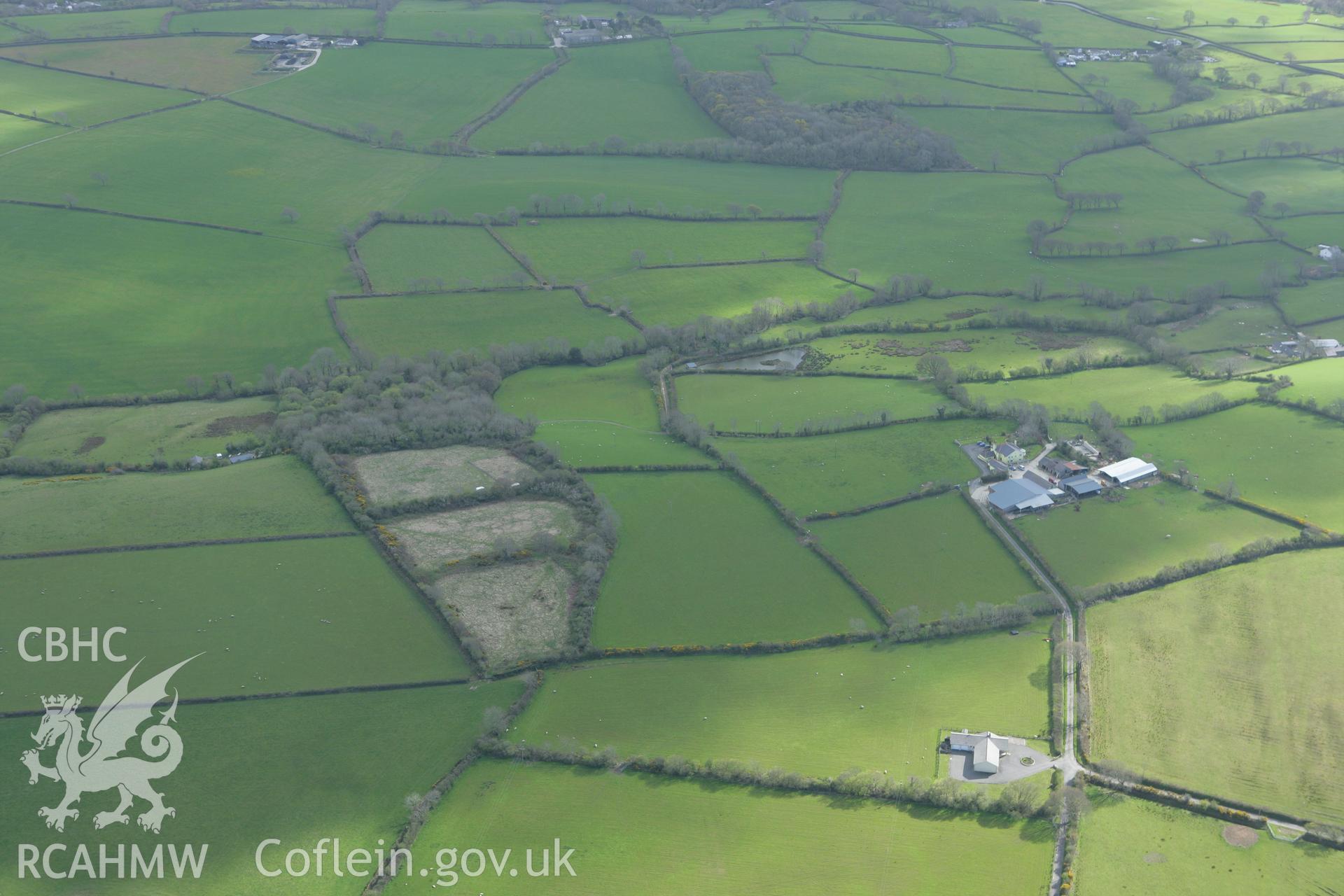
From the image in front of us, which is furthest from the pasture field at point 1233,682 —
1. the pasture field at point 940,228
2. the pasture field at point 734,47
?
the pasture field at point 734,47

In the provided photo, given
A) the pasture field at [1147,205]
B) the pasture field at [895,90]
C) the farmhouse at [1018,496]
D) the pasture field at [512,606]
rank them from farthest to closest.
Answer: the pasture field at [895,90], the pasture field at [1147,205], the farmhouse at [1018,496], the pasture field at [512,606]

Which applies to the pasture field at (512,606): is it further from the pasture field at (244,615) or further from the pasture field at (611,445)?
the pasture field at (611,445)

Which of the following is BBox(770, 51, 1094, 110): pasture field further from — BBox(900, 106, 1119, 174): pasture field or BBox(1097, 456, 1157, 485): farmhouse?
BBox(1097, 456, 1157, 485): farmhouse

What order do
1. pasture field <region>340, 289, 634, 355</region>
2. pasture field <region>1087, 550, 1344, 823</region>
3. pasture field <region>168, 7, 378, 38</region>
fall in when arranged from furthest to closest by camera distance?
1. pasture field <region>168, 7, 378, 38</region>
2. pasture field <region>340, 289, 634, 355</region>
3. pasture field <region>1087, 550, 1344, 823</region>

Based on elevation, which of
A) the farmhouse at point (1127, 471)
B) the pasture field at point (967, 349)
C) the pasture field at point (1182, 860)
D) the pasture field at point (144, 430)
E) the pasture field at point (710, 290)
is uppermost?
the pasture field at point (1182, 860)

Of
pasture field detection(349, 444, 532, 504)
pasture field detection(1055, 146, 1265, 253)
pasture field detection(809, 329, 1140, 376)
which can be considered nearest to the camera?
pasture field detection(349, 444, 532, 504)

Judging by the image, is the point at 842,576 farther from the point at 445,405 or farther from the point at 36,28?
the point at 36,28

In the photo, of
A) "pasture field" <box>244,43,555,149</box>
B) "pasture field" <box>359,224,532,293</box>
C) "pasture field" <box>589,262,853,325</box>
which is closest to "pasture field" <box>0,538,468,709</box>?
"pasture field" <box>589,262,853,325</box>
